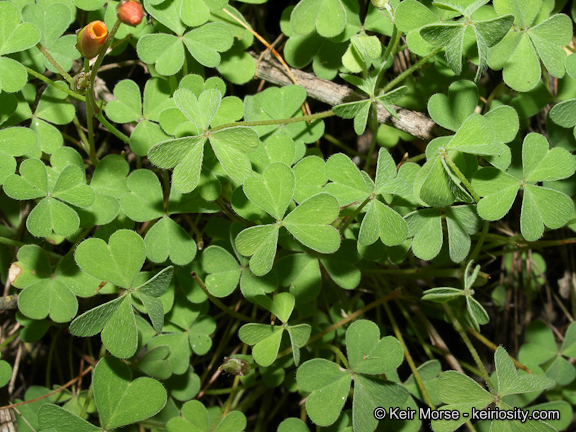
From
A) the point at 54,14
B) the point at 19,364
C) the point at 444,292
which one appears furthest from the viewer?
the point at 19,364

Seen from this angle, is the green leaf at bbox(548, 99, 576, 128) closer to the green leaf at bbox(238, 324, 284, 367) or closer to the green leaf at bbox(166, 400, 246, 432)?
the green leaf at bbox(238, 324, 284, 367)

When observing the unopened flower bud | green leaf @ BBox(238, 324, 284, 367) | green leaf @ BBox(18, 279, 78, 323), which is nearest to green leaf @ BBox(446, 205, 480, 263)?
green leaf @ BBox(238, 324, 284, 367)

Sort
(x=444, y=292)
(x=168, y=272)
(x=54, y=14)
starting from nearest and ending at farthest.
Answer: (x=168, y=272) → (x=444, y=292) → (x=54, y=14)

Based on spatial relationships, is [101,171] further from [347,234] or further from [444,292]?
[444,292]

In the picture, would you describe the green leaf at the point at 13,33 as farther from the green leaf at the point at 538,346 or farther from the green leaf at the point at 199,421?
the green leaf at the point at 538,346

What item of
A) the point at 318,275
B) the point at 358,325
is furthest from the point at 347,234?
the point at 358,325

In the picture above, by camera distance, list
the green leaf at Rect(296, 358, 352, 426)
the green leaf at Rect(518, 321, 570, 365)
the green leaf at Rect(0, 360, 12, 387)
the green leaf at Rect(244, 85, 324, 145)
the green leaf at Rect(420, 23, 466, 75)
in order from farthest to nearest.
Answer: the green leaf at Rect(518, 321, 570, 365)
the green leaf at Rect(244, 85, 324, 145)
the green leaf at Rect(0, 360, 12, 387)
the green leaf at Rect(296, 358, 352, 426)
the green leaf at Rect(420, 23, 466, 75)

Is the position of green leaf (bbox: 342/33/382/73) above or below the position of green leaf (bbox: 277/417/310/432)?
above
